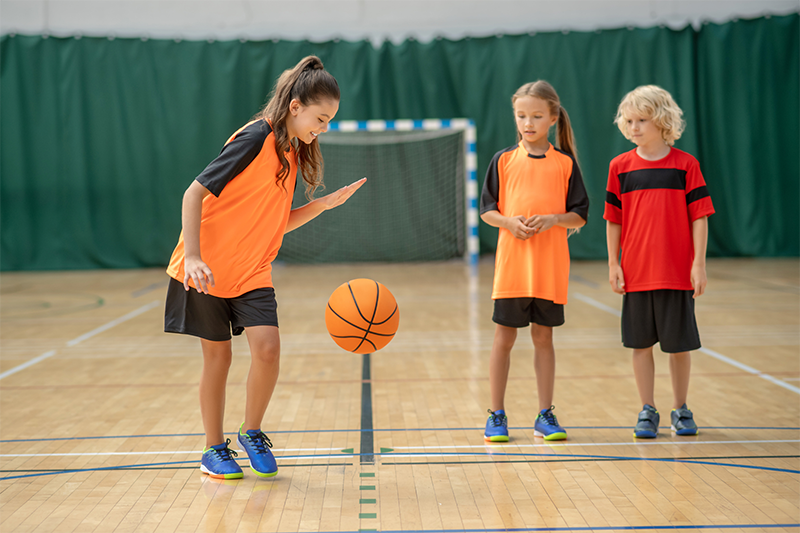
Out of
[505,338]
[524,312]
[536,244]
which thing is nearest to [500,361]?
[505,338]

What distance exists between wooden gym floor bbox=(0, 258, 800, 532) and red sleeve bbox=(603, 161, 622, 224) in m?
0.80

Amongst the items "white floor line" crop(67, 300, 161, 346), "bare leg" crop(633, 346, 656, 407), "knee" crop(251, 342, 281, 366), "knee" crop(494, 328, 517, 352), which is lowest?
"white floor line" crop(67, 300, 161, 346)

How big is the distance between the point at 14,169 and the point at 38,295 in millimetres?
3526

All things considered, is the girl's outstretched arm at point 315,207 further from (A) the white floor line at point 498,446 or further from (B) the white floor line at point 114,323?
(B) the white floor line at point 114,323

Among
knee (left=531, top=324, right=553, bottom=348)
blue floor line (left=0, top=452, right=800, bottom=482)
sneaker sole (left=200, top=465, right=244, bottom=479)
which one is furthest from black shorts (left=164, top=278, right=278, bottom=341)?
knee (left=531, top=324, right=553, bottom=348)

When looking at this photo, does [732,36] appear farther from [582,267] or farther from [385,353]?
[385,353]

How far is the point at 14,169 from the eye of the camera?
1005 centimetres

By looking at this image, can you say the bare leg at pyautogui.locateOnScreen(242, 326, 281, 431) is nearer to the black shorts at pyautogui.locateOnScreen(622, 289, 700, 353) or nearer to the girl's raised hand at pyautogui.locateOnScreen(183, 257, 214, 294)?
the girl's raised hand at pyautogui.locateOnScreen(183, 257, 214, 294)

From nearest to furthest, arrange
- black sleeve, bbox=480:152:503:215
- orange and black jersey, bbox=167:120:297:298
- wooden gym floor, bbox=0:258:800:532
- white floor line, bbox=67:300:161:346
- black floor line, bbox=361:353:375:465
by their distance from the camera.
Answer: wooden gym floor, bbox=0:258:800:532, orange and black jersey, bbox=167:120:297:298, black floor line, bbox=361:353:375:465, black sleeve, bbox=480:152:503:215, white floor line, bbox=67:300:161:346

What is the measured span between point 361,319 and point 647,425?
110cm

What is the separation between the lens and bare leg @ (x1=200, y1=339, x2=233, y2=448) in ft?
7.30

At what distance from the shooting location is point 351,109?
10.2 meters

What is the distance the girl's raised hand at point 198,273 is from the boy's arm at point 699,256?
65.7 inches

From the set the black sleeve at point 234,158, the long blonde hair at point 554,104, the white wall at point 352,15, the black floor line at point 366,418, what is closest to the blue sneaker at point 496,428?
the black floor line at point 366,418
